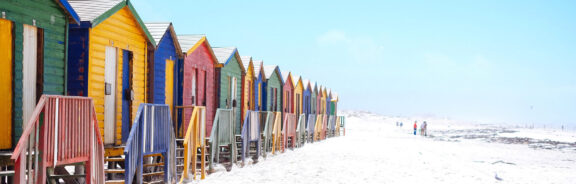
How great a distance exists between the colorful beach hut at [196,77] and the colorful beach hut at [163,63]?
0.33 m

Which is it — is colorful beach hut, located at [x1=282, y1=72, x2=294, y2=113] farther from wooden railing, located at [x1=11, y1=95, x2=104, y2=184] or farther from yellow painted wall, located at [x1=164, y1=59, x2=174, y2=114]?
wooden railing, located at [x1=11, y1=95, x2=104, y2=184]

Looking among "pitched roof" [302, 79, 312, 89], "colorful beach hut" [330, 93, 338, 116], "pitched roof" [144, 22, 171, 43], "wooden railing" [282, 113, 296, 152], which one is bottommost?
"wooden railing" [282, 113, 296, 152]

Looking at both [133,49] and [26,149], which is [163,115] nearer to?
[133,49]

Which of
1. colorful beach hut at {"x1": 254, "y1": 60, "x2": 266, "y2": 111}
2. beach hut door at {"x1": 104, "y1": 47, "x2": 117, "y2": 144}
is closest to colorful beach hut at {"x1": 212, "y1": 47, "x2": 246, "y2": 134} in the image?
colorful beach hut at {"x1": 254, "y1": 60, "x2": 266, "y2": 111}

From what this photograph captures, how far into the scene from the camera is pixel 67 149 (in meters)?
6.67

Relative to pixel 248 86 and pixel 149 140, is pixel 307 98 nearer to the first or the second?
pixel 248 86

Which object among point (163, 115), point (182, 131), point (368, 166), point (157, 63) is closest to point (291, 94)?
point (368, 166)

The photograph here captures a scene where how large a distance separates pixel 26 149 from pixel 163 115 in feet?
12.8

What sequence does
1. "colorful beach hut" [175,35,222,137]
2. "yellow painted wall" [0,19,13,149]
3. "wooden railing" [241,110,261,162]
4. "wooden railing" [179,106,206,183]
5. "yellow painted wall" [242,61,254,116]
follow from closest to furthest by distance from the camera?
1. "yellow painted wall" [0,19,13,149]
2. "wooden railing" [179,106,206,183]
3. "colorful beach hut" [175,35,222,137]
4. "wooden railing" [241,110,261,162]
5. "yellow painted wall" [242,61,254,116]

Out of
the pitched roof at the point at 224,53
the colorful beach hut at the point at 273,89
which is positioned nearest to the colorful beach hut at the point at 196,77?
Result: the pitched roof at the point at 224,53

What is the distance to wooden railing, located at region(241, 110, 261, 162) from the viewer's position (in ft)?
49.4

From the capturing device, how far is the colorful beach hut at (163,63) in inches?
465

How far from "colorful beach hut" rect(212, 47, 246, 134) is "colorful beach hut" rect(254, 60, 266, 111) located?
1802 mm

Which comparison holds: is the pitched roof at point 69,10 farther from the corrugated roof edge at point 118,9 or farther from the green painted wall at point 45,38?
the corrugated roof edge at point 118,9
